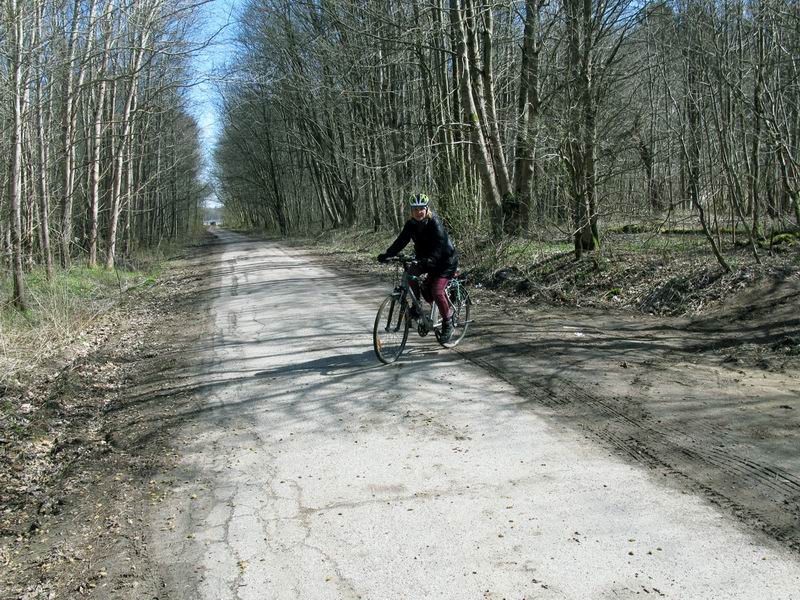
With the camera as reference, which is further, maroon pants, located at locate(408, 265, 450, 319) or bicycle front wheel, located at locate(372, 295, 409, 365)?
maroon pants, located at locate(408, 265, 450, 319)

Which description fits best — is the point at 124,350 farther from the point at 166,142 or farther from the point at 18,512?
the point at 166,142

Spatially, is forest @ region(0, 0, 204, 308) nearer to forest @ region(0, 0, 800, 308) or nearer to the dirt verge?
forest @ region(0, 0, 800, 308)

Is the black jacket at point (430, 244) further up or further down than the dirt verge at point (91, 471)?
further up

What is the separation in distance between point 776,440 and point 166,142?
131 feet

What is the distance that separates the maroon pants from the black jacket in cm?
10

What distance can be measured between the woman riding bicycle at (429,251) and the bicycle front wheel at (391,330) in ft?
0.70

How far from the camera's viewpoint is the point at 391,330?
8.14 meters

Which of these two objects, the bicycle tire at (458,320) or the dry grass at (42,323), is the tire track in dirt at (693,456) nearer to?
the bicycle tire at (458,320)

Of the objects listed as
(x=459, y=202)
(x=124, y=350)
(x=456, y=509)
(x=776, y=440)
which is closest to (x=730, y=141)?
(x=459, y=202)

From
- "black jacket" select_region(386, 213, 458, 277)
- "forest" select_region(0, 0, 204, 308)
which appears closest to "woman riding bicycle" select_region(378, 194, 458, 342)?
"black jacket" select_region(386, 213, 458, 277)

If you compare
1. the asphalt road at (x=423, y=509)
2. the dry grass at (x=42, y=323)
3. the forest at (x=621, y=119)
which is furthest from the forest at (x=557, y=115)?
the asphalt road at (x=423, y=509)

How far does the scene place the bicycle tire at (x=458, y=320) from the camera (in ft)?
28.7

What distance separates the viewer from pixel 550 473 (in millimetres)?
4711

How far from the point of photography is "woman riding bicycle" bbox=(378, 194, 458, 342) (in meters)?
8.16
